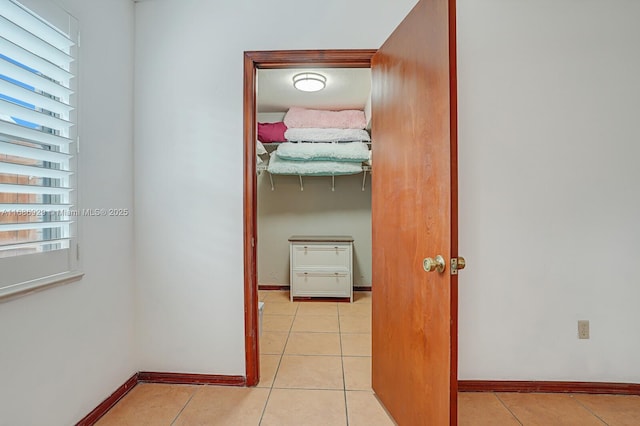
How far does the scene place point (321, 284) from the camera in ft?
11.6

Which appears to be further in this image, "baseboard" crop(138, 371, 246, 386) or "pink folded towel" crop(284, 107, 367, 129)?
"pink folded towel" crop(284, 107, 367, 129)

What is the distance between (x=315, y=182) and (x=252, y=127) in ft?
7.00

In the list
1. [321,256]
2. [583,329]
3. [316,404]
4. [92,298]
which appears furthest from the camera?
[321,256]

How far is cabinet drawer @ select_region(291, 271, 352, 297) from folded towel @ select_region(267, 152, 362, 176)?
3.92ft

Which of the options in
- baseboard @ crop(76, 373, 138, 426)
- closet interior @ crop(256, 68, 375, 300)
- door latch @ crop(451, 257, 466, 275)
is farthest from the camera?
closet interior @ crop(256, 68, 375, 300)

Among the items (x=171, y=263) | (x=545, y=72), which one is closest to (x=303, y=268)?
(x=171, y=263)

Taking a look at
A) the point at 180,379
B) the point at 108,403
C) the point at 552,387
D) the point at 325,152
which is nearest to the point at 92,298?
the point at 108,403

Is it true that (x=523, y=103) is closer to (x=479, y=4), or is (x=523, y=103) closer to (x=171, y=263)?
(x=479, y=4)

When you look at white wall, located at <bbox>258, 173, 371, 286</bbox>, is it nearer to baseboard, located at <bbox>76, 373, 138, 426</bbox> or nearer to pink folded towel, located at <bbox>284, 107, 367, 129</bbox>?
pink folded towel, located at <bbox>284, 107, 367, 129</bbox>

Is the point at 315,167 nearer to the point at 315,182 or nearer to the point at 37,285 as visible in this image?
the point at 315,182

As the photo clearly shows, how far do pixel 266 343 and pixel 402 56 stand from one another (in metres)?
2.27

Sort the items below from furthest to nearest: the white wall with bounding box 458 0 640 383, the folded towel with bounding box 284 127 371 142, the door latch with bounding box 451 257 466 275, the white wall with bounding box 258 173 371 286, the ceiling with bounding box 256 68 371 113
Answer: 1. the white wall with bounding box 258 173 371 286
2. the folded towel with bounding box 284 127 371 142
3. the ceiling with bounding box 256 68 371 113
4. the white wall with bounding box 458 0 640 383
5. the door latch with bounding box 451 257 466 275

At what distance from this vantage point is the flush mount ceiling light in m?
2.76

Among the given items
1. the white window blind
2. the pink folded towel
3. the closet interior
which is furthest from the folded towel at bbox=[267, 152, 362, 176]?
the white window blind
